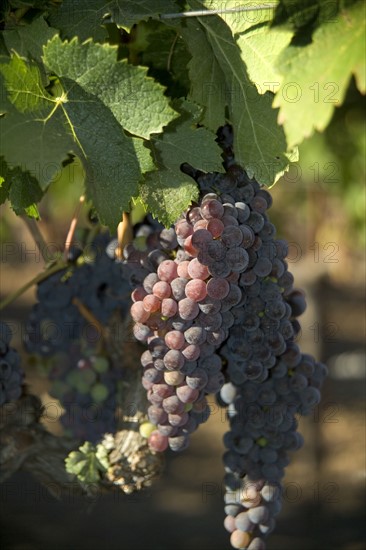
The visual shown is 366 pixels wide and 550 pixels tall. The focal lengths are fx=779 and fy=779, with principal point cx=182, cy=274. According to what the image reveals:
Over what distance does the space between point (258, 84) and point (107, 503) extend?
2.86 m

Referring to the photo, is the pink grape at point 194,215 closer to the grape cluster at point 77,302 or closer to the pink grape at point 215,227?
the pink grape at point 215,227

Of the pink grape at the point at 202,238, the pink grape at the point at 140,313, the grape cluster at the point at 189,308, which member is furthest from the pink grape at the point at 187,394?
the pink grape at the point at 202,238

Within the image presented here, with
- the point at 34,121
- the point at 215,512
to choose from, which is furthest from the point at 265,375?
the point at 215,512

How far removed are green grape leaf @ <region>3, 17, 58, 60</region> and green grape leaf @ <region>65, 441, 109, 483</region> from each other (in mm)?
653

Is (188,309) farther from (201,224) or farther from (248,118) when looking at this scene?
(248,118)

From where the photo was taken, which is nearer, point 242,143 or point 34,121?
point 34,121

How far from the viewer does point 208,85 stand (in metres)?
1.02

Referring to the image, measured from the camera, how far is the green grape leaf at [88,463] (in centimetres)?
128

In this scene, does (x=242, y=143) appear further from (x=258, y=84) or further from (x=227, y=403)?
(x=227, y=403)

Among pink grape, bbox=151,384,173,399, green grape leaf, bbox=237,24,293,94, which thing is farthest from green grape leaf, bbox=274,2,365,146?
pink grape, bbox=151,384,173,399

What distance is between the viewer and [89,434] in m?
1.45

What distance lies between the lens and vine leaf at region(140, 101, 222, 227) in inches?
38.8

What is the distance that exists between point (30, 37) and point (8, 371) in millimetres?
575

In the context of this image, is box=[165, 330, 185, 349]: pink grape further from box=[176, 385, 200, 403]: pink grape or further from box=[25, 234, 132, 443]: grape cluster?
box=[25, 234, 132, 443]: grape cluster
